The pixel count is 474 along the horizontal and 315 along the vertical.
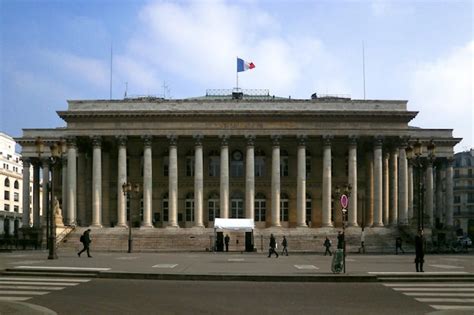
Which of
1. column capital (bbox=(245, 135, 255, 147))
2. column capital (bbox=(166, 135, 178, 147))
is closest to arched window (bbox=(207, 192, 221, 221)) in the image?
column capital (bbox=(166, 135, 178, 147))

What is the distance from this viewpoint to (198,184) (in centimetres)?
7444

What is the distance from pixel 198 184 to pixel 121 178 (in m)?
8.08

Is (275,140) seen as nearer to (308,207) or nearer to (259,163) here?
(259,163)

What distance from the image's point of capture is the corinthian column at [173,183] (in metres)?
74.6

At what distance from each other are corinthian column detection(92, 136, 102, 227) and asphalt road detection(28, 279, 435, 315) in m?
48.8

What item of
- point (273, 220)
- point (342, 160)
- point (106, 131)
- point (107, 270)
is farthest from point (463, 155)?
point (107, 270)

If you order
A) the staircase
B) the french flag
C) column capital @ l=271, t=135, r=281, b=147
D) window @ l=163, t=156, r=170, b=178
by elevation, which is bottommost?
the staircase

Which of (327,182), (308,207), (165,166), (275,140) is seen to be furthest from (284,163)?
(165,166)

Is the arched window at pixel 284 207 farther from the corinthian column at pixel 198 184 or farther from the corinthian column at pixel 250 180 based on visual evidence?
the corinthian column at pixel 198 184

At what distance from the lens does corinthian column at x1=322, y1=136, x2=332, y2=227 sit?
74250 mm

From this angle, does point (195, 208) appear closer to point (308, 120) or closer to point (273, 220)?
point (273, 220)

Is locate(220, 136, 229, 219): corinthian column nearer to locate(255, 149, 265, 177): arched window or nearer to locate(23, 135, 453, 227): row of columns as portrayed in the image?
locate(23, 135, 453, 227): row of columns

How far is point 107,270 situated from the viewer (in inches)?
1187

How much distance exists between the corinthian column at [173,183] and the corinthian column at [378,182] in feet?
68.5
